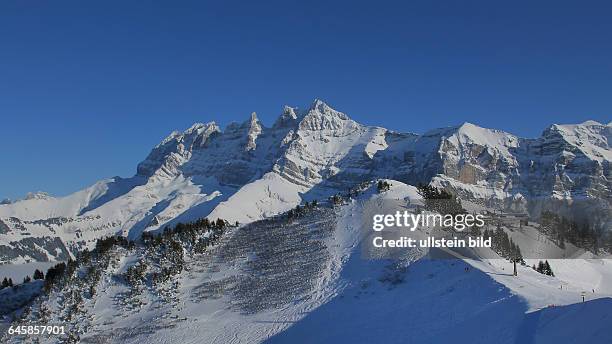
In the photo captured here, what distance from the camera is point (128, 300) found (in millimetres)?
94812

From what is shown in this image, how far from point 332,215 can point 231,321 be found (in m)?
40.2

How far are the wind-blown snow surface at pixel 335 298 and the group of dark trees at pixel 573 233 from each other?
4.78m

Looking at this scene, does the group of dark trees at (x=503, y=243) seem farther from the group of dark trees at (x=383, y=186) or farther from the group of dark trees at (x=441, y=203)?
the group of dark trees at (x=383, y=186)

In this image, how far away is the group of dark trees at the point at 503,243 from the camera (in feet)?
364

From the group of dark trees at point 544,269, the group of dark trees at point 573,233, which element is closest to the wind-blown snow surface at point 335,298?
the group of dark trees at point 573,233

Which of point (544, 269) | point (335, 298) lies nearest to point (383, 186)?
point (544, 269)

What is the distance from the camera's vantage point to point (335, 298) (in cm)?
8281

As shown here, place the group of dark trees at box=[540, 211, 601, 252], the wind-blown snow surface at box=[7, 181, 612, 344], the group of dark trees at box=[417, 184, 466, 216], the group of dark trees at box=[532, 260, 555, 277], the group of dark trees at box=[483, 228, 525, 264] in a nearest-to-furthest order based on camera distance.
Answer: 1. the wind-blown snow surface at box=[7, 181, 612, 344]
2. the group of dark trees at box=[532, 260, 555, 277]
3. the group of dark trees at box=[483, 228, 525, 264]
4. the group of dark trees at box=[417, 184, 466, 216]
5. the group of dark trees at box=[540, 211, 601, 252]

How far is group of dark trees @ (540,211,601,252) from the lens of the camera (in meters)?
116

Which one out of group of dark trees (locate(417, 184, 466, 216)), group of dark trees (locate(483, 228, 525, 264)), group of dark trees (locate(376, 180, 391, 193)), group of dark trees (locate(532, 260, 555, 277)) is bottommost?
group of dark trees (locate(532, 260, 555, 277))

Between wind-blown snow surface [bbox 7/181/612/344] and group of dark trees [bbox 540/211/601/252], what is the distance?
4.78 meters

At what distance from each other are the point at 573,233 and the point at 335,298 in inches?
2290

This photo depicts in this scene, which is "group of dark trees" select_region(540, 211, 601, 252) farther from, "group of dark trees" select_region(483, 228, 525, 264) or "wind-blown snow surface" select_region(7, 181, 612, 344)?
"group of dark trees" select_region(483, 228, 525, 264)

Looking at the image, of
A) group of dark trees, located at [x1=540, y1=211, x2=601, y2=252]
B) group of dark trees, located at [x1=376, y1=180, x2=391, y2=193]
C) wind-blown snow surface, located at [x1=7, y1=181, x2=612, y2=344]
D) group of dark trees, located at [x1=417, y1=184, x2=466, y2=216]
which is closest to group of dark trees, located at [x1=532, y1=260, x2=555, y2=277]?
wind-blown snow surface, located at [x1=7, y1=181, x2=612, y2=344]
